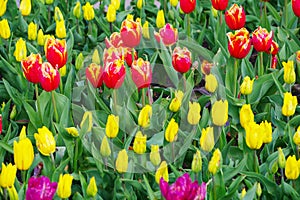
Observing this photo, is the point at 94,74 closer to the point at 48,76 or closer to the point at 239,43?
the point at 48,76

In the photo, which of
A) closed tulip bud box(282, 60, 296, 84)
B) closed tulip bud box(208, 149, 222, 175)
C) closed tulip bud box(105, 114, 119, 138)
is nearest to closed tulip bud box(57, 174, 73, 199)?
closed tulip bud box(105, 114, 119, 138)

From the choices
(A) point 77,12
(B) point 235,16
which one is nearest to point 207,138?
(B) point 235,16

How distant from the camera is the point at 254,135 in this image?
8.41ft

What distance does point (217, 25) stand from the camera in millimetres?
3879

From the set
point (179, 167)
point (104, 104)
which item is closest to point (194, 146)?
point (179, 167)

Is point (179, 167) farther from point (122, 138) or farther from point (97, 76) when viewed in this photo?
point (97, 76)

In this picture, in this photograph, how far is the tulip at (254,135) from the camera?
100 inches

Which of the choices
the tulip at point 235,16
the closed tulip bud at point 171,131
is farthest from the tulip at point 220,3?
the closed tulip bud at point 171,131

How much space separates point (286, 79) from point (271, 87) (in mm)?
275

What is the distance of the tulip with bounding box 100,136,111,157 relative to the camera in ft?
8.75

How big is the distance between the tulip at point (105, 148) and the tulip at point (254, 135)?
0.49 m

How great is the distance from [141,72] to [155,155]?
1.35 feet

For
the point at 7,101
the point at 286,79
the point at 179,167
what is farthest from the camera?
the point at 7,101

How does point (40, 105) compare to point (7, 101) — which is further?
point (7, 101)
